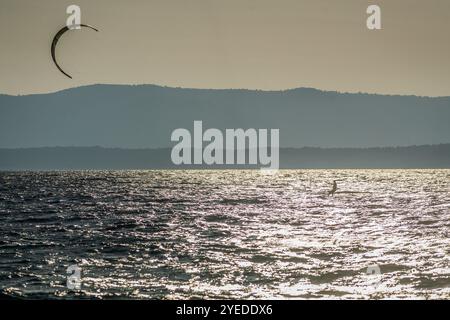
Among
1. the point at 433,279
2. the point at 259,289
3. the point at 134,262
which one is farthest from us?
the point at 134,262

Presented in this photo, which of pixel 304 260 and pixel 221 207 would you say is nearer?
pixel 304 260

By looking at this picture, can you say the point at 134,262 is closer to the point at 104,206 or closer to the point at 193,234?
the point at 193,234

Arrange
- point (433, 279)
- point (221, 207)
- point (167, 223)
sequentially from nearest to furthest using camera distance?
point (433, 279)
point (167, 223)
point (221, 207)

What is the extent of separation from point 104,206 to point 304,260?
168 feet

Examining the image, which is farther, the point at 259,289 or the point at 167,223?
the point at 167,223

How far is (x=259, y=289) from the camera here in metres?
26.0

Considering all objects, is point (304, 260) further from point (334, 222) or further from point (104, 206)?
point (104, 206)
